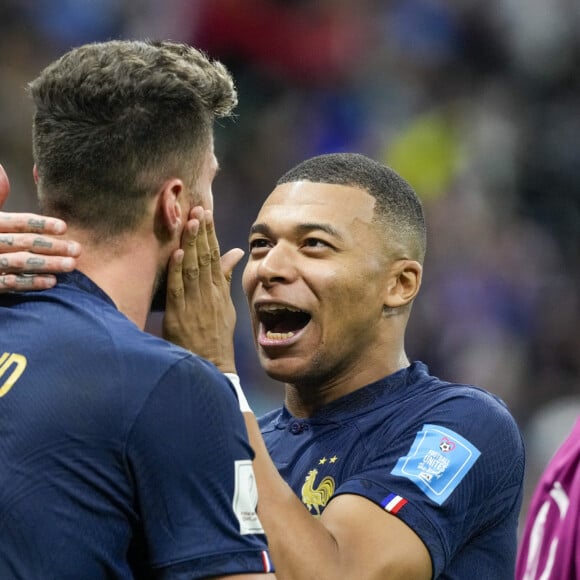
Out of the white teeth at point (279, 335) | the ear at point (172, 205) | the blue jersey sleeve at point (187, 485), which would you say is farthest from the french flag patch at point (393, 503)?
the ear at point (172, 205)

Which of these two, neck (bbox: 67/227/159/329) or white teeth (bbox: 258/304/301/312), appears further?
white teeth (bbox: 258/304/301/312)

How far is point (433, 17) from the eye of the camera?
371 inches

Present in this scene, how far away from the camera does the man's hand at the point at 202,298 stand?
2648 mm

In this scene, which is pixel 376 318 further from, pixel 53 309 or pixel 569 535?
pixel 53 309

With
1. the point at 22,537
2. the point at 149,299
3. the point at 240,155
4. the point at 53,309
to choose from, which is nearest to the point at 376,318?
the point at 149,299

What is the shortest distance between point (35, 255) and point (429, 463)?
4.35 ft

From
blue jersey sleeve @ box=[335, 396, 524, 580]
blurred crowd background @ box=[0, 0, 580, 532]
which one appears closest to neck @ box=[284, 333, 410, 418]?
blue jersey sleeve @ box=[335, 396, 524, 580]

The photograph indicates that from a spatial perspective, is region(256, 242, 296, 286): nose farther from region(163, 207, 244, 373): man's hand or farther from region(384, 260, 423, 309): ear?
region(163, 207, 244, 373): man's hand

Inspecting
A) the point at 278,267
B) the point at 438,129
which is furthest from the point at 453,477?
the point at 438,129

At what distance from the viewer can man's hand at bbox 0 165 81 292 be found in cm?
232

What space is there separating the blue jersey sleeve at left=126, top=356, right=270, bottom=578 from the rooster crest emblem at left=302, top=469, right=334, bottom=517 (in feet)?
3.30

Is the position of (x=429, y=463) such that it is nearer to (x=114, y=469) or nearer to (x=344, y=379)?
(x=344, y=379)

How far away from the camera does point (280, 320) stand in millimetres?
3682

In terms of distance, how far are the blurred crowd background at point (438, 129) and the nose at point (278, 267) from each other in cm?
389
